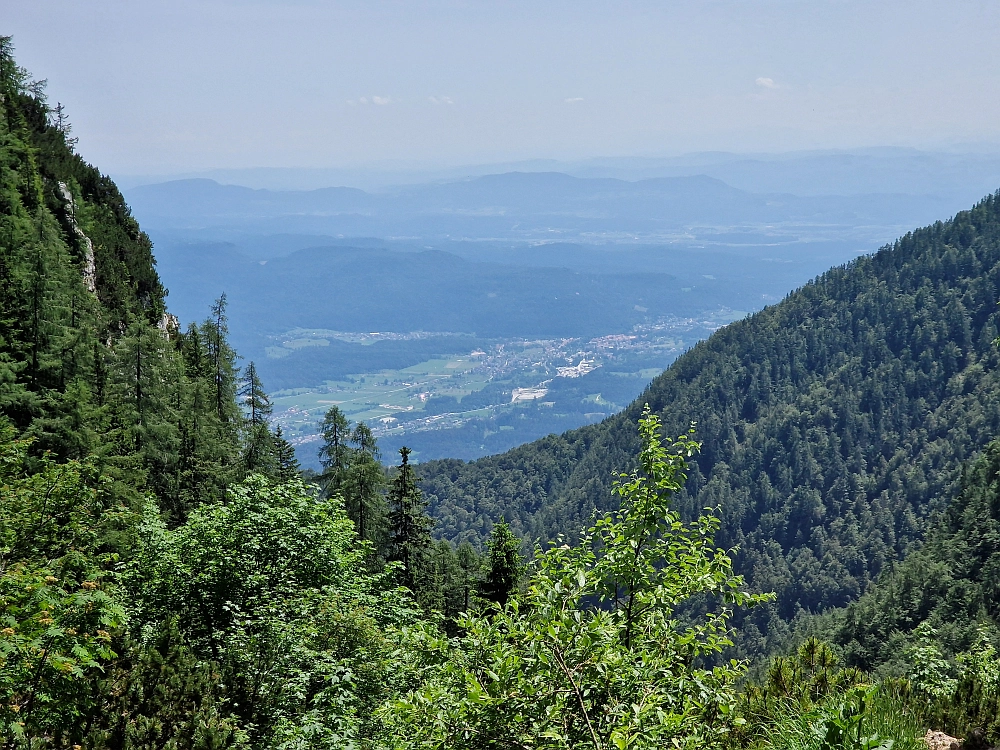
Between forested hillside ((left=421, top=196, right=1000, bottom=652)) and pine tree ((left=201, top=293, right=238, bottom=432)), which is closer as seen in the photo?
pine tree ((left=201, top=293, right=238, bottom=432))

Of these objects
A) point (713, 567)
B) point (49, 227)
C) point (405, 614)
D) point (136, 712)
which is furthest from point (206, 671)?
point (49, 227)

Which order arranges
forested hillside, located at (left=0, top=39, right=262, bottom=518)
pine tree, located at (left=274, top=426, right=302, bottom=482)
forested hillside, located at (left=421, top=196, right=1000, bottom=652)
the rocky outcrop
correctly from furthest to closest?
1. forested hillside, located at (left=421, top=196, right=1000, bottom=652)
2. the rocky outcrop
3. pine tree, located at (left=274, top=426, right=302, bottom=482)
4. forested hillside, located at (left=0, top=39, right=262, bottom=518)

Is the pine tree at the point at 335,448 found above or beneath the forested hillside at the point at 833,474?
above

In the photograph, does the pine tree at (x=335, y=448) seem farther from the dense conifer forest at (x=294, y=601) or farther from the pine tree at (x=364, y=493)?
the pine tree at (x=364, y=493)

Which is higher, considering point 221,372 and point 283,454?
point 221,372

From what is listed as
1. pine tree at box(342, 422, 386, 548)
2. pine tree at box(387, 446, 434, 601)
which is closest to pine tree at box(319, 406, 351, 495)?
pine tree at box(342, 422, 386, 548)

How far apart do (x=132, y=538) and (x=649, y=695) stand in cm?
1398

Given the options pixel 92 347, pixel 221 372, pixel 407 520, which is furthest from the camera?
pixel 221 372

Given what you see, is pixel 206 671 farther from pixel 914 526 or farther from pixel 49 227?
pixel 914 526

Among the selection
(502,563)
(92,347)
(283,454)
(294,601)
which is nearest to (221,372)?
(283,454)

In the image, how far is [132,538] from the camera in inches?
622

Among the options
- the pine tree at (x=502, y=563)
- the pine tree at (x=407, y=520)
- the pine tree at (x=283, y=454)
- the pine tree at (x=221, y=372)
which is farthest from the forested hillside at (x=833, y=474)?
the pine tree at (x=502, y=563)

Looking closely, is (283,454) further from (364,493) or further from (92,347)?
(92,347)

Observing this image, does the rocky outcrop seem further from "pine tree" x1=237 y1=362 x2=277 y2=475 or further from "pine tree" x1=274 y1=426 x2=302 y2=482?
"pine tree" x1=274 y1=426 x2=302 y2=482
